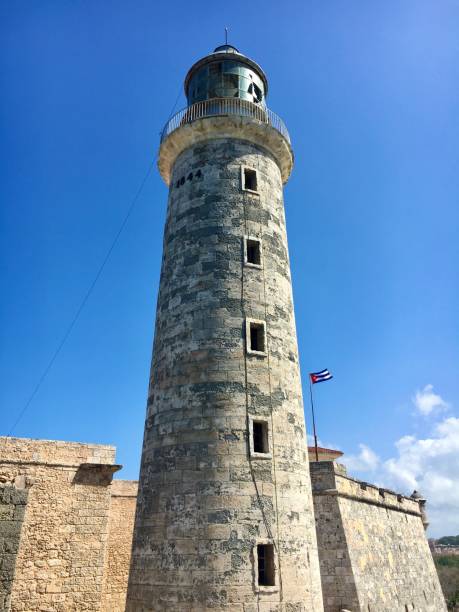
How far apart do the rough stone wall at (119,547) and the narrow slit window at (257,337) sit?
728 centimetres

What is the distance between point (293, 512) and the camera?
10148 mm

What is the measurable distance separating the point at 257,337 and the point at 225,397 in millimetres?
1789

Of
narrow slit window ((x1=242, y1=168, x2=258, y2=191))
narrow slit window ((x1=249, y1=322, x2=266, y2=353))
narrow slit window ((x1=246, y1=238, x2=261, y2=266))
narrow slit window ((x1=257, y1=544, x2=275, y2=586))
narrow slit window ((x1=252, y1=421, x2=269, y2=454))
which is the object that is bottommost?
narrow slit window ((x1=257, y1=544, x2=275, y2=586))

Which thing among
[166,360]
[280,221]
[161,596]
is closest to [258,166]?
[280,221]

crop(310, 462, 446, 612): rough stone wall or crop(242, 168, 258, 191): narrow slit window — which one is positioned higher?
crop(242, 168, 258, 191): narrow slit window

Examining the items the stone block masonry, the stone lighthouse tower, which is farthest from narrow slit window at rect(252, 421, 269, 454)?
the stone block masonry

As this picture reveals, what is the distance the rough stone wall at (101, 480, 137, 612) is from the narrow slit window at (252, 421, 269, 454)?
6.68 metres

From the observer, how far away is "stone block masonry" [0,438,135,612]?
37.2 feet

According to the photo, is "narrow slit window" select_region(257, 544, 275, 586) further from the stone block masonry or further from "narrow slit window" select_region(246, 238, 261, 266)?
"narrow slit window" select_region(246, 238, 261, 266)

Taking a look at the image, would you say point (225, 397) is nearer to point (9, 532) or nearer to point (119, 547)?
point (9, 532)

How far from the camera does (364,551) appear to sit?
15031 millimetres

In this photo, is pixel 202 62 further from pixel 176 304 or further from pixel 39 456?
pixel 39 456

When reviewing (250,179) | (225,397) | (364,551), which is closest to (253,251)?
(250,179)

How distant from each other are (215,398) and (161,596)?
157 inches
